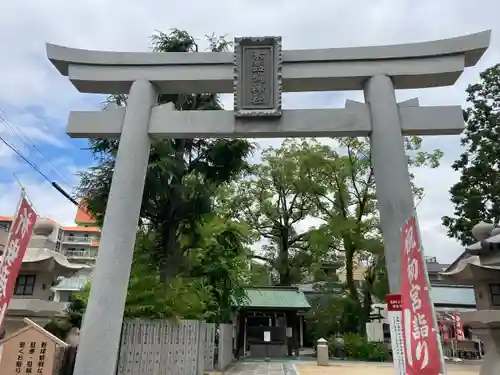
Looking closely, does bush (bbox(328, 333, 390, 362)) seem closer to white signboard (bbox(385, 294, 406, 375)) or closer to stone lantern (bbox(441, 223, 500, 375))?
stone lantern (bbox(441, 223, 500, 375))

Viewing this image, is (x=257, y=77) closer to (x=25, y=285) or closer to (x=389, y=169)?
(x=389, y=169)

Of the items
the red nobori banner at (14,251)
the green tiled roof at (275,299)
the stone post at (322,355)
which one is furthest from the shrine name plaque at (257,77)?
the green tiled roof at (275,299)

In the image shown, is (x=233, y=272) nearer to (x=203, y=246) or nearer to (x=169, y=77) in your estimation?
(x=203, y=246)

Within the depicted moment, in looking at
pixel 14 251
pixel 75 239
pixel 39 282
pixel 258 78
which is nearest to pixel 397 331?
pixel 258 78

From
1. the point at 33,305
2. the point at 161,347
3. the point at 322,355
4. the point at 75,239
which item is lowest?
the point at 322,355

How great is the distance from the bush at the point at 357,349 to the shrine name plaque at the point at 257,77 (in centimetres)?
1513

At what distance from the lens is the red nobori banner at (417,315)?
9.65ft

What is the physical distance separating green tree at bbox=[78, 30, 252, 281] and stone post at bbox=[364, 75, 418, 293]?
5.28m

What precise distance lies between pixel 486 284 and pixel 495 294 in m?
0.25

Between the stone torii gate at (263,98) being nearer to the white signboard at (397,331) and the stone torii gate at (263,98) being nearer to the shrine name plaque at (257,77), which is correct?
the shrine name plaque at (257,77)

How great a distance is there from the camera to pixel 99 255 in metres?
5.32

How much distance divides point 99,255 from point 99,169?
5300 mm

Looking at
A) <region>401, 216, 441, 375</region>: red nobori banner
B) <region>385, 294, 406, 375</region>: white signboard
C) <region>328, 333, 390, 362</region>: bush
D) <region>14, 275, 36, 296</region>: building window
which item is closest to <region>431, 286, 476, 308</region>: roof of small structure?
<region>328, 333, 390, 362</region>: bush

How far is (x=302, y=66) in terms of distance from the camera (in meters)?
6.05
